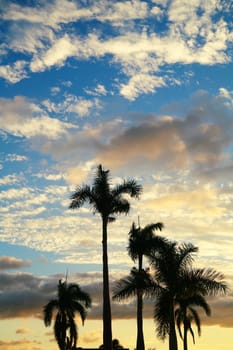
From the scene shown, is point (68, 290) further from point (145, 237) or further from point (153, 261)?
point (153, 261)

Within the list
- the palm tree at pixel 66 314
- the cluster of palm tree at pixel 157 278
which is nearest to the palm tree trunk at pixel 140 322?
the cluster of palm tree at pixel 157 278

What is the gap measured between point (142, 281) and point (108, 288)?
2.57m

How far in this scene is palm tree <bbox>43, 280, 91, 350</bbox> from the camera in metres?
54.6

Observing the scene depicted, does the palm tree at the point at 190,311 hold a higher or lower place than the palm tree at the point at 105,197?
lower

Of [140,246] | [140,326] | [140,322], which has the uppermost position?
[140,246]

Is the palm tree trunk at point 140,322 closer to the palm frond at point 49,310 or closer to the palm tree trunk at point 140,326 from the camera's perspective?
the palm tree trunk at point 140,326

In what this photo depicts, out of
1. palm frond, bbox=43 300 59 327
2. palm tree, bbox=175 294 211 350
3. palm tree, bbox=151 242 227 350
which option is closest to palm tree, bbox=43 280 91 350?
palm frond, bbox=43 300 59 327

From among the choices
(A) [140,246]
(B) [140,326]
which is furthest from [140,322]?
(A) [140,246]

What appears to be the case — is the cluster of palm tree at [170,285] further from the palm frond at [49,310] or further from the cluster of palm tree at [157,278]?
the palm frond at [49,310]

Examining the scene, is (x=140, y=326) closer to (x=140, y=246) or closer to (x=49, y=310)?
(x=140, y=246)

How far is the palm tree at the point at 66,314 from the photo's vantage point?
179ft

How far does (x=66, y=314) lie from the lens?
5491 cm

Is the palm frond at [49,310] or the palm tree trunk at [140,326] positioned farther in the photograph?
the palm frond at [49,310]

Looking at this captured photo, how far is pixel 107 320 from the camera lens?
31922mm
